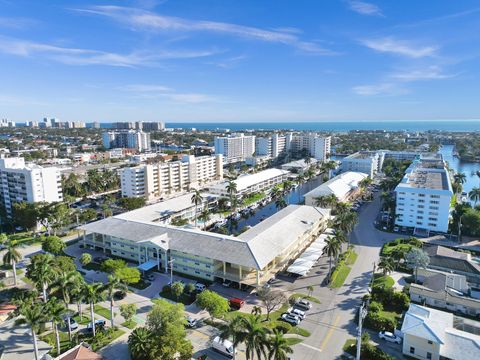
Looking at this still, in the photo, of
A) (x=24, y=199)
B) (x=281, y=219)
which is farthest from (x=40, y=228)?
(x=281, y=219)

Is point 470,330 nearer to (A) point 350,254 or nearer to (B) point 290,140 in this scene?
(A) point 350,254

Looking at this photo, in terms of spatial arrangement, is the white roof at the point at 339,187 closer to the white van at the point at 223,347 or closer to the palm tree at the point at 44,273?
the white van at the point at 223,347

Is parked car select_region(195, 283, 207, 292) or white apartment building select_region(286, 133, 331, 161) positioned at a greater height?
white apartment building select_region(286, 133, 331, 161)

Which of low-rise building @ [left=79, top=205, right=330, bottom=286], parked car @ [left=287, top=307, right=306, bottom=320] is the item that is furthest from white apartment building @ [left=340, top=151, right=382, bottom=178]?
parked car @ [left=287, top=307, right=306, bottom=320]

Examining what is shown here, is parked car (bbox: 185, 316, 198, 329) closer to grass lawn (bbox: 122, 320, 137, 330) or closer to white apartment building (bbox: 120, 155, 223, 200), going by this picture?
grass lawn (bbox: 122, 320, 137, 330)

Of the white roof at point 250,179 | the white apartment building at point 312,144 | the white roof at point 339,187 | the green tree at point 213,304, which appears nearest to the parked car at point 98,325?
the green tree at point 213,304

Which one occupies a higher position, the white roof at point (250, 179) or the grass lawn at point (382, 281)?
the white roof at point (250, 179)
